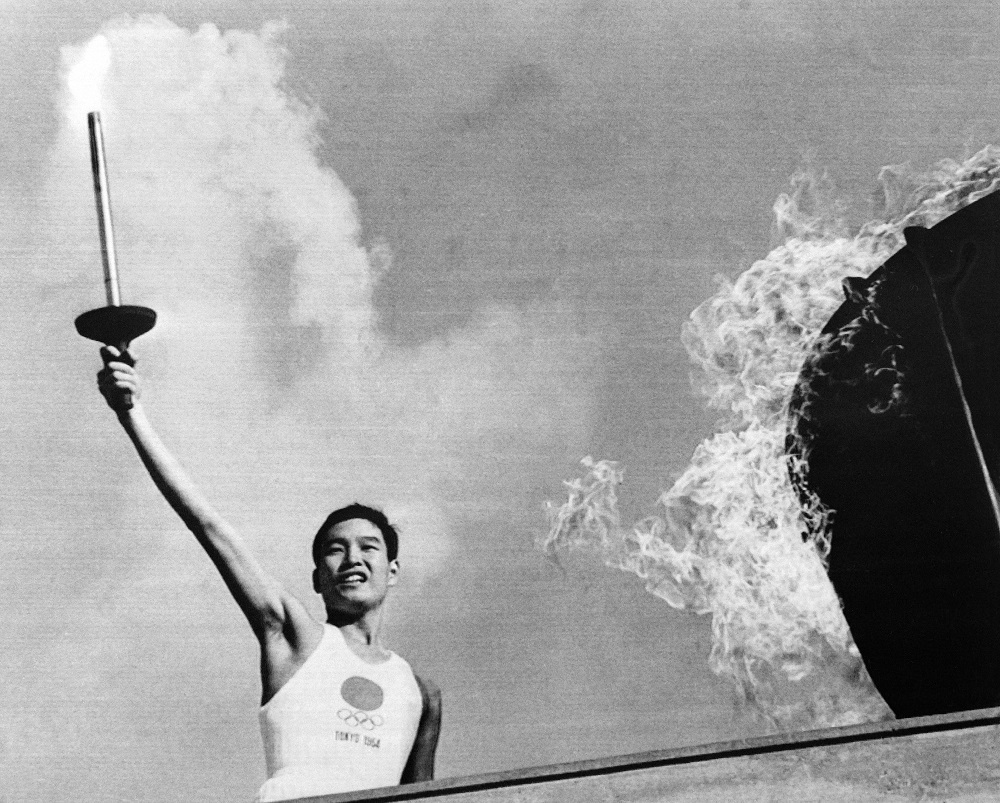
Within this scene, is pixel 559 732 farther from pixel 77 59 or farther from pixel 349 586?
pixel 77 59

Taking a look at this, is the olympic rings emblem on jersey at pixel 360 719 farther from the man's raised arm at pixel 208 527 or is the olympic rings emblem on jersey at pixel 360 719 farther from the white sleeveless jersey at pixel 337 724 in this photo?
the man's raised arm at pixel 208 527

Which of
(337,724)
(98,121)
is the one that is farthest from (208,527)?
(98,121)

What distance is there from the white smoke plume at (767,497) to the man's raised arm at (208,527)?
232 centimetres

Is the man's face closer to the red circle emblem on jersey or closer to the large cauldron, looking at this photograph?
the red circle emblem on jersey

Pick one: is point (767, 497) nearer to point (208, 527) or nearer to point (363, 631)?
point (363, 631)

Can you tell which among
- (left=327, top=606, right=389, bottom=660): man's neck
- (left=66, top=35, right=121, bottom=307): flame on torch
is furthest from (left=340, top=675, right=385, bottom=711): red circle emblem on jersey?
(left=66, top=35, right=121, bottom=307): flame on torch

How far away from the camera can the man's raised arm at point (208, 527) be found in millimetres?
12859

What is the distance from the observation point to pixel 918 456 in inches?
514

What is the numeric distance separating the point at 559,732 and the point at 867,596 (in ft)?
9.39

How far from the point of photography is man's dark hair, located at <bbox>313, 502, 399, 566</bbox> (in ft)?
42.8

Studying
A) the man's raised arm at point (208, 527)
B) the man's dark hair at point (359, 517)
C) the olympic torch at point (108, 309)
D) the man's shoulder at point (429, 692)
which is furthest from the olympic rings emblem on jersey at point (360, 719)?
the olympic torch at point (108, 309)

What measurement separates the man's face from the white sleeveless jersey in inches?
12.0

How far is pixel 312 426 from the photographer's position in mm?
13586

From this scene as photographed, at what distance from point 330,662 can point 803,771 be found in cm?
406
